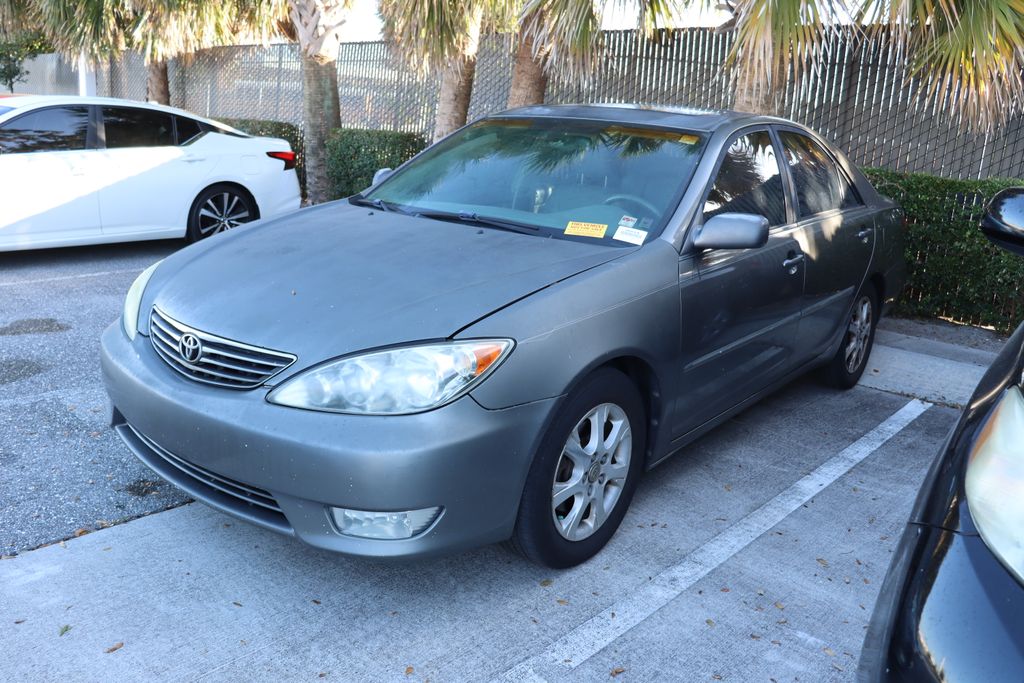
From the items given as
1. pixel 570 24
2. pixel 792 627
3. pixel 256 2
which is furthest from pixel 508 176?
pixel 256 2

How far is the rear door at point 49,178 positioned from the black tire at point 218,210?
0.90 meters

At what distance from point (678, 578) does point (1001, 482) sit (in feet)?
5.61

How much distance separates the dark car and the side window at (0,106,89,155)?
7.50 m

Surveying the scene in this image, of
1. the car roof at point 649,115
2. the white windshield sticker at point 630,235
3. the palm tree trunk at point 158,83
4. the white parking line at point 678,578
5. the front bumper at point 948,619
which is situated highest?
the palm tree trunk at point 158,83

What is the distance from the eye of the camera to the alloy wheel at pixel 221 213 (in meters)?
8.76

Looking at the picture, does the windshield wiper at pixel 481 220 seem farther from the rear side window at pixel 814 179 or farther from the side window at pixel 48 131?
the side window at pixel 48 131

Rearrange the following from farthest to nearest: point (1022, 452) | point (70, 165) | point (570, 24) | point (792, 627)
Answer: point (70, 165) → point (570, 24) → point (792, 627) → point (1022, 452)

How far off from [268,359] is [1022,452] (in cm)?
208

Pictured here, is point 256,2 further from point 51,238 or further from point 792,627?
point 792,627

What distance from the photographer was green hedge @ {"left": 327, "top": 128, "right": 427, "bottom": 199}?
35.0 feet

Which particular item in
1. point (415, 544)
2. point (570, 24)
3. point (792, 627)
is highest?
point (570, 24)

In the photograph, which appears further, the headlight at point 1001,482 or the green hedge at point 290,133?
the green hedge at point 290,133

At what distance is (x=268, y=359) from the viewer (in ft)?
9.77

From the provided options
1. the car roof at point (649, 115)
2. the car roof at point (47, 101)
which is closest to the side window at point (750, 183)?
the car roof at point (649, 115)
